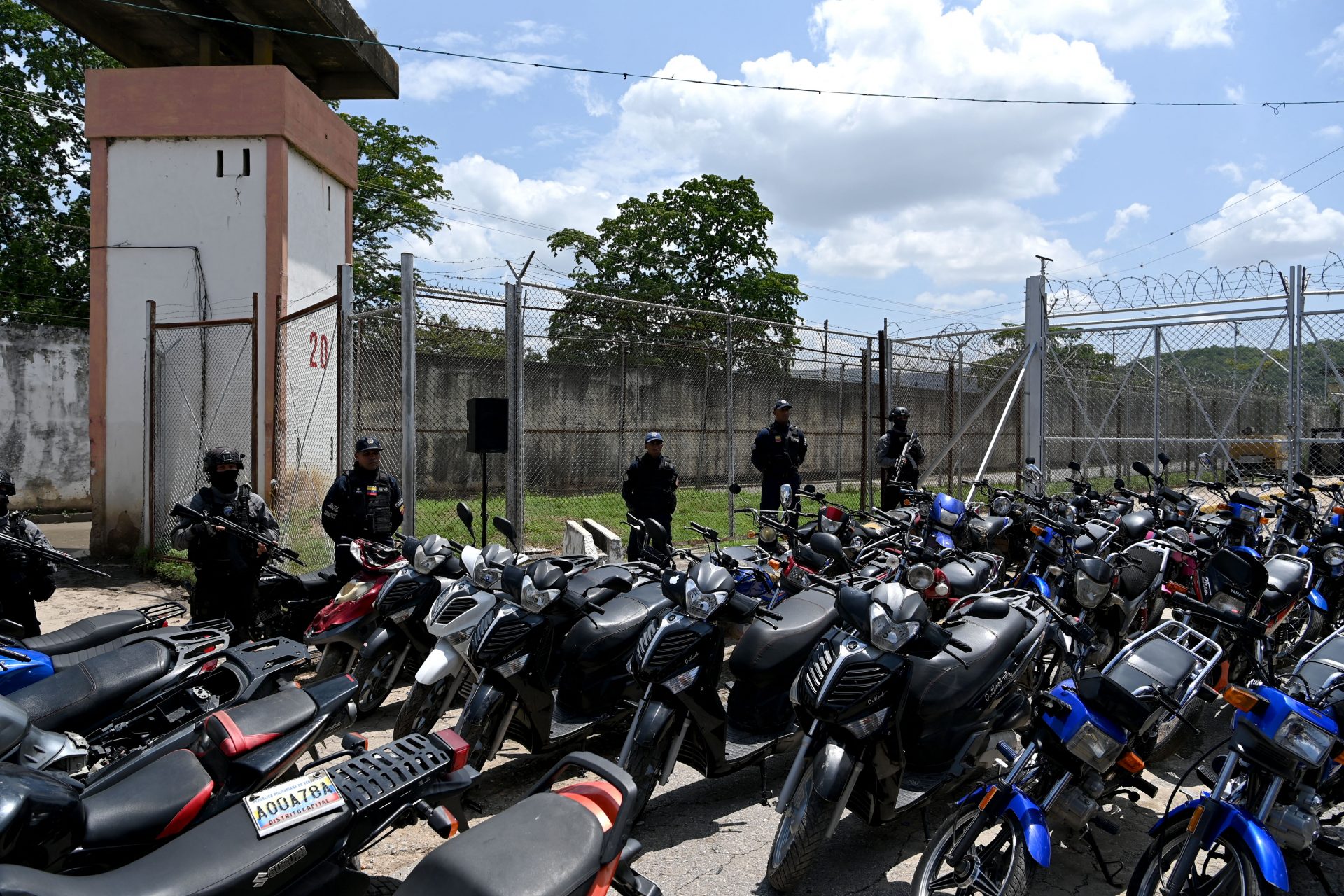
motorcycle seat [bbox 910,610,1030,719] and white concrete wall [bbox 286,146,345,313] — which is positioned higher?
white concrete wall [bbox 286,146,345,313]

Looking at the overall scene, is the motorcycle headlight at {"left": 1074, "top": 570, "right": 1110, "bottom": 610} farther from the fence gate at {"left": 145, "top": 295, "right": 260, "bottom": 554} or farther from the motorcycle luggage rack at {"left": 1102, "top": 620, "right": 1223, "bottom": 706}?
the fence gate at {"left": 145, "top": 295, "right": 260, "bottom": 554}

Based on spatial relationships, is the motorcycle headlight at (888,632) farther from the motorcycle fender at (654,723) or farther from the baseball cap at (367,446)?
the baseball cap at (367,446)

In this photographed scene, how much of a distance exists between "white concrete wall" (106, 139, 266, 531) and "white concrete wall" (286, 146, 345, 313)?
378 mm

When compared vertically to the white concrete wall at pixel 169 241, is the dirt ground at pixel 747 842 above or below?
below

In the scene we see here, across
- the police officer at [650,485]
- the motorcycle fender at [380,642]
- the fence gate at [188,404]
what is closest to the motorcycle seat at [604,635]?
the motorcycle fender at [380,642]

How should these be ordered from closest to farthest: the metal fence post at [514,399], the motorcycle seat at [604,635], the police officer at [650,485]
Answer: the motorcycle seat at [604,635], the metal fence post at [514,399], the police officer at [650,485]

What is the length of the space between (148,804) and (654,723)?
1897 mm

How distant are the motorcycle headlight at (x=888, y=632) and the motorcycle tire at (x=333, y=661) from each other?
10.7ft

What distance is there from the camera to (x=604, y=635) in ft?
14.8

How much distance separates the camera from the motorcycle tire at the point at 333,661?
17.3 ft

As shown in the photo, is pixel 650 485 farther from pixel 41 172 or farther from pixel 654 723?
pixel 41 172

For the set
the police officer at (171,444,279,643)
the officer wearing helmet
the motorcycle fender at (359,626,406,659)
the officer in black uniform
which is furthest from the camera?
the officer in black uniform

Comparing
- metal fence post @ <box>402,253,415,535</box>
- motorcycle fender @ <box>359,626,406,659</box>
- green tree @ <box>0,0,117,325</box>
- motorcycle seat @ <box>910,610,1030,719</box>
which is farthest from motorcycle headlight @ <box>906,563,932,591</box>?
green tree @ <box>0,0,117,325</box>

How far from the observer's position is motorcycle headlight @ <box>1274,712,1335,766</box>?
2.83 meters
